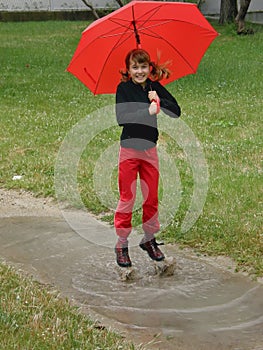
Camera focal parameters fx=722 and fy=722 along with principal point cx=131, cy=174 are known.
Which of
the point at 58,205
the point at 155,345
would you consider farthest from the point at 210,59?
the point at 155,345

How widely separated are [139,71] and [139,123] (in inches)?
13.9

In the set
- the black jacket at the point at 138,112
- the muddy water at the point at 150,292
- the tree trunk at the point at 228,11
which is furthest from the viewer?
the tree trunk at the point at 228,11

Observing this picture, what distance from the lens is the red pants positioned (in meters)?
4.95

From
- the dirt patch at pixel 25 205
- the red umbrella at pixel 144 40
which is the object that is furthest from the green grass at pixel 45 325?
the dirt patch at pixel 25 205

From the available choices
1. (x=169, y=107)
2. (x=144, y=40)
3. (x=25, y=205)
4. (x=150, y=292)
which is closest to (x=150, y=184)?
(x=169, y=107)

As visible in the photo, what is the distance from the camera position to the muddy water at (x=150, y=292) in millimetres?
4203

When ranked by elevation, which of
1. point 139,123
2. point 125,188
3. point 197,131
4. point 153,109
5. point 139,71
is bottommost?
point 197,131

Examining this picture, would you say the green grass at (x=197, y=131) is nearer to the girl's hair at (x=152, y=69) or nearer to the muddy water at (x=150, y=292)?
the muddy water at (x=150, y=292)

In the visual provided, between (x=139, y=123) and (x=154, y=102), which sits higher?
(x=154, y=102)

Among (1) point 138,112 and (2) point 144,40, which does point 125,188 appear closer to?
(1) point 138,112

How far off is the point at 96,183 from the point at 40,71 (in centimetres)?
871

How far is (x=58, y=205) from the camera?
6.91 metres

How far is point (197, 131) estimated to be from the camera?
31.4 ft

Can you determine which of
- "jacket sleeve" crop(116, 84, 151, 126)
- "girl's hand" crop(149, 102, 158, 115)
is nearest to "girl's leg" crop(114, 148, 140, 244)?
"jacket sleeve" crop(116, 84, 151, 126)
